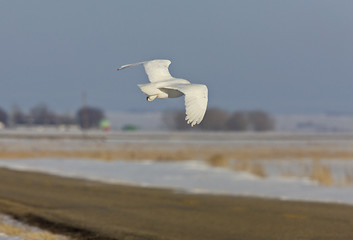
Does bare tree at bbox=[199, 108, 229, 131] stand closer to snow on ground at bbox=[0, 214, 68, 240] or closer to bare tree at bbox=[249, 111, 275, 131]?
bare tree at bbox=[249, 111, 275, 131]

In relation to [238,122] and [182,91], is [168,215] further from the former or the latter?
[238,122]

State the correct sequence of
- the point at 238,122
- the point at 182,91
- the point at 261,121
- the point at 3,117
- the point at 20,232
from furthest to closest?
1. the point at 3,117
2. the point at 261,121
3. the point at 238,122
4. the point at 20,232
5. the point at 182,91

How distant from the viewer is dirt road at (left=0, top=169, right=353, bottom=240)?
11125 mm

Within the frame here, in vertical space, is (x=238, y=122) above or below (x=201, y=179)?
below

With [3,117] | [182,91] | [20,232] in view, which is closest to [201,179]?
[20,232]

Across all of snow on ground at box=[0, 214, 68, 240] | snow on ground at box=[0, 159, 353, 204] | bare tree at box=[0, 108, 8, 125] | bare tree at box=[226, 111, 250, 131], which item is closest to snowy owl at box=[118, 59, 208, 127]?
snow on ground at box=[0, 214, 68, 240]

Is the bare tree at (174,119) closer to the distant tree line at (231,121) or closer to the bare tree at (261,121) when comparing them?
the distant tree line at (231,121)

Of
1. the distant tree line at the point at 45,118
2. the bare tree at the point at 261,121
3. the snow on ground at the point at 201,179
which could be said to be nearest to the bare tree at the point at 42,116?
the distant tree line at the point at 45,118

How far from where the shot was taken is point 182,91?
6.46 m

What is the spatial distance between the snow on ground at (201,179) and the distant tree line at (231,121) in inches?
3934

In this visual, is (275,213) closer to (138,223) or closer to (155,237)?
(138,223)

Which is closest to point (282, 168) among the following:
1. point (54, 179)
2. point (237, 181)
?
point (237, 181)

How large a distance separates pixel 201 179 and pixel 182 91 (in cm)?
1696

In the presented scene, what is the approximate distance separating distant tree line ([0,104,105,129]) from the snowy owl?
13898 cm
